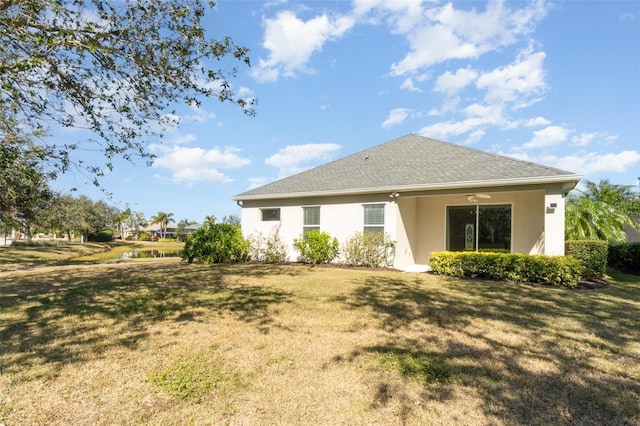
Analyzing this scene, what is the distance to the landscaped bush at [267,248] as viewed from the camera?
13.8 m

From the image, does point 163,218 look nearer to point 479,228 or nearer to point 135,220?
point 135,220

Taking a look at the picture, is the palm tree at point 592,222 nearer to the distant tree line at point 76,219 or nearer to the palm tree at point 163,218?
the distant tree line at point 76,219

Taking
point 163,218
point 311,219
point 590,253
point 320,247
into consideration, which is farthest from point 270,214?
point 163,218

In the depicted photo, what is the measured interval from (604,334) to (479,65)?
1077 cm

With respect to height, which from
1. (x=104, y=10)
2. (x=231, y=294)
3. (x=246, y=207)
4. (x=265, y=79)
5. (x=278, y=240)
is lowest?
(x=231, y=294)

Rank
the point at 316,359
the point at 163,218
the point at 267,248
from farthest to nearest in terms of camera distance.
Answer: the point at 163,218
the point at 267,248
the point at 316,359

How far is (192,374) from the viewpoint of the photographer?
327 centimetres

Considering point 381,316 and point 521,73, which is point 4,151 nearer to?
point 381,316

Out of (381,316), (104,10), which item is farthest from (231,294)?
(104,10)

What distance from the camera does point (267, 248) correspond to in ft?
46.4

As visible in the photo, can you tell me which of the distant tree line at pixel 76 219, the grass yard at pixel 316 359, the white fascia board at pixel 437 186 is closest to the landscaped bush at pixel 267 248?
the white fascia board at pixel 437 186

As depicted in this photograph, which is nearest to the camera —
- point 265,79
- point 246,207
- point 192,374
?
point 192,374

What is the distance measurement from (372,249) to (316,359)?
27.3ft

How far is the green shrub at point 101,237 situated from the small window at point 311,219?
49.3m
